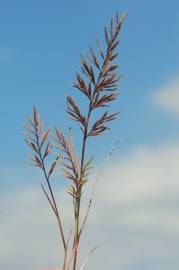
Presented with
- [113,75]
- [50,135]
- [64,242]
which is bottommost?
[64,242]

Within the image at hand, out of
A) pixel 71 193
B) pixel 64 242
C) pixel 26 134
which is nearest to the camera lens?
pixel 64 242

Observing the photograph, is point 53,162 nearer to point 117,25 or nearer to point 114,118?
point 114,118

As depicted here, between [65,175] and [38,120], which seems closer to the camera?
[65,175]

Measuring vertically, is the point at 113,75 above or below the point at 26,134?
above

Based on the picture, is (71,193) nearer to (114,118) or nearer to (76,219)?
(76,219)

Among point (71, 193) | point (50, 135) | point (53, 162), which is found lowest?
point (71, 193)

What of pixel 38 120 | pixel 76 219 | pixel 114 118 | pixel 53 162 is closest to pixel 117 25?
pixel 114 118

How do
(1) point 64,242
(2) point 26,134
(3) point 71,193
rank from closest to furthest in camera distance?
(1) point 64,242 < (3) point 71,193 < (2) point 26,134

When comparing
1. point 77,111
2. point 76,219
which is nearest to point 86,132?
point 77,111

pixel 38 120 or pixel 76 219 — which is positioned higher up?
Result: pixel 38 120
